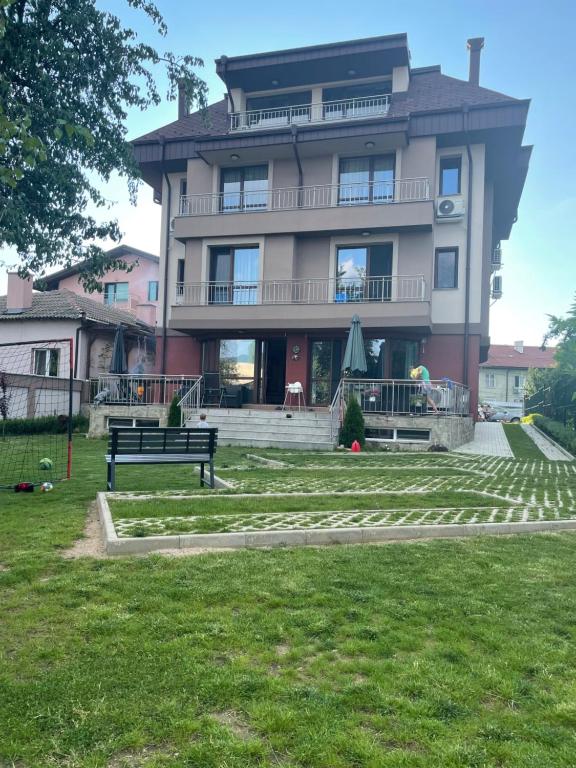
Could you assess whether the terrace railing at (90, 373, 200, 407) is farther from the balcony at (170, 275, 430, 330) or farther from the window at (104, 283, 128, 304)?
the window at (104, 283, 128, 304)

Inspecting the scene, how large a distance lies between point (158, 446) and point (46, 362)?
1951 centimetres

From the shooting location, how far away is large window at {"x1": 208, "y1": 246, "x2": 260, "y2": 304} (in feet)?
71.3

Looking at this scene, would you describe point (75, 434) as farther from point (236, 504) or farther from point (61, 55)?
point (236, 504)

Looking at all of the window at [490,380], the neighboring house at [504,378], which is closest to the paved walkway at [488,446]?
the neighboring house at [504,378]

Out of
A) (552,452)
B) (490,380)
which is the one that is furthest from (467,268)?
(490,380)

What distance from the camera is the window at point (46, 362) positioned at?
83.3ft

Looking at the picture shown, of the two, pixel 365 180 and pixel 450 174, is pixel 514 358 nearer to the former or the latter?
pixel 450 174

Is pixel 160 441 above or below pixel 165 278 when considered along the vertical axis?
below

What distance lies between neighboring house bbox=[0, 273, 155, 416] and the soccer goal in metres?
0.05

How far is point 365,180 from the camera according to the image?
21.2 m

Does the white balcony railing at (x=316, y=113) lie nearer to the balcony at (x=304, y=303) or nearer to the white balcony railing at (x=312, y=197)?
the white balcony railing at (x=312, y=197)

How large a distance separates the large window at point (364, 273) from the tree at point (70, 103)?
10698mm

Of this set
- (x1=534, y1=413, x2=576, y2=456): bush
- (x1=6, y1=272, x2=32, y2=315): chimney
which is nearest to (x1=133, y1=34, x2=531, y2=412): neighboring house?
(x1=534, y1=413, x2=576, y2=456): bush

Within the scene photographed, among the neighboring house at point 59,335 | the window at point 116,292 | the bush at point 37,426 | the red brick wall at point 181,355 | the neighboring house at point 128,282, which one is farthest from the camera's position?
the window at point 116,292
